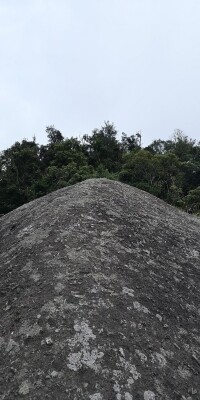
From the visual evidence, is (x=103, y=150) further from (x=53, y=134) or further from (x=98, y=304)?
(x=98, y=304)

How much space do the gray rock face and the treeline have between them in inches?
1009

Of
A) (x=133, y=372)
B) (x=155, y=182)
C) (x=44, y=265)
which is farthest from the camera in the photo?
(x=155, y=182)

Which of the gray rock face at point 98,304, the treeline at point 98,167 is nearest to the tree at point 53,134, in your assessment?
the treeline at point 98,167

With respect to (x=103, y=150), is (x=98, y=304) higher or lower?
lower

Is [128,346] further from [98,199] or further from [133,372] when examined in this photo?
[98,199]

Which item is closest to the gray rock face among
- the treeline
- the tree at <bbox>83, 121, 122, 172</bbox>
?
the treeline

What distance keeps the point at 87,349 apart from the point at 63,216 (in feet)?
9.23

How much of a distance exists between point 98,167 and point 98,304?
51.3 metres

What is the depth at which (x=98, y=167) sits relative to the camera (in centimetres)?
5572

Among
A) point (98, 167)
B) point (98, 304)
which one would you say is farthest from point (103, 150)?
point (98, 304)

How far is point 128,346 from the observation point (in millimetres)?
4336

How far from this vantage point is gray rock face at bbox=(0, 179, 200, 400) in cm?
396

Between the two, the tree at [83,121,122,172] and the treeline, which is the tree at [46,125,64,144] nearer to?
the treeline

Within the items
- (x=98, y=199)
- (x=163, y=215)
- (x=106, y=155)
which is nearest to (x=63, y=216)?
(x=98, y=199)
